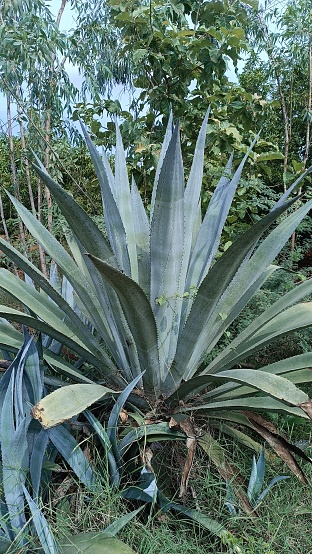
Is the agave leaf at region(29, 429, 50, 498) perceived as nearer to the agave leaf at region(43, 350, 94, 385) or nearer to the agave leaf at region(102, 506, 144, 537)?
the agave leaf at region(102, 506, 144, 537)

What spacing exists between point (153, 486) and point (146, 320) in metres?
0.53

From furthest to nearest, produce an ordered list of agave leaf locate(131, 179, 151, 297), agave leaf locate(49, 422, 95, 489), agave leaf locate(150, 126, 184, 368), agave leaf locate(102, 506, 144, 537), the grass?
agave leaf locate(131, 179, 151, 297)
agave leaf locate(150, 126, 184, 368)
agave leaf locate(49, 422, 95, 489)
the grass
agave leaf locate(102, 506, 144, 537)

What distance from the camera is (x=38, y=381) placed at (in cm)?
191

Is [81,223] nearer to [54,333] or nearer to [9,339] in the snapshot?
[54,333]

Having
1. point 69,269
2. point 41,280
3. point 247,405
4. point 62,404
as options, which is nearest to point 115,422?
point 62,404

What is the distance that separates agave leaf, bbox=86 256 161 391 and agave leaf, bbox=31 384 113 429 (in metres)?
0.27

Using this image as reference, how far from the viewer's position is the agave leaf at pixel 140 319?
1674 millimetres

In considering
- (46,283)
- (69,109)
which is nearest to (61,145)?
(69,109)

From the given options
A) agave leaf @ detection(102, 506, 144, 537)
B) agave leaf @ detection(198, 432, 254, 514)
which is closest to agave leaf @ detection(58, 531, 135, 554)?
agave leaf @ detection(102, 506, 144, 537)

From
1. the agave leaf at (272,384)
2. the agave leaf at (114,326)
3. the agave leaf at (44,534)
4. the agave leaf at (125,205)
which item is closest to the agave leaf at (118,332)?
the agave leaf at (114,326)

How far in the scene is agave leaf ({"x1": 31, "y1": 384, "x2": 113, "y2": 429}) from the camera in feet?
5.08

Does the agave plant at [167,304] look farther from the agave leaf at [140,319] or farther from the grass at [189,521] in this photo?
the grass at [189,521]

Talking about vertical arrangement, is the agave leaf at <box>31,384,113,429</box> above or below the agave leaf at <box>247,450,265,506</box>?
above

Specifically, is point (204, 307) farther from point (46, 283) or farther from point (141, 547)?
point (141, 547)
